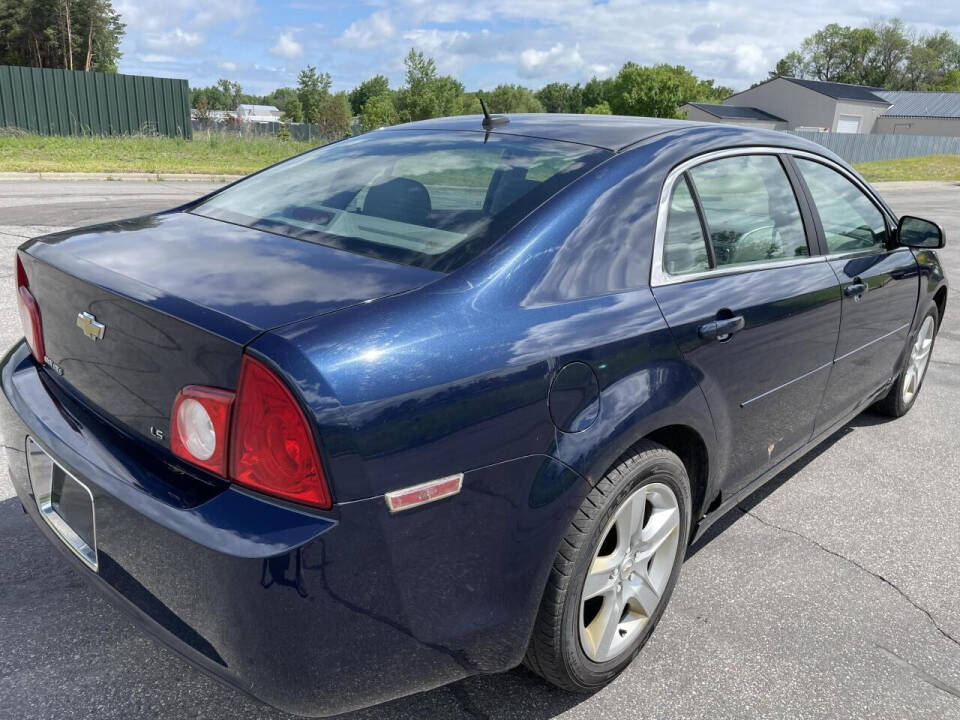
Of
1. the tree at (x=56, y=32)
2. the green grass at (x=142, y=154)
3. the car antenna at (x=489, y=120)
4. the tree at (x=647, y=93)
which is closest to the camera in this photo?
the car antenna at (x=489, y=120)

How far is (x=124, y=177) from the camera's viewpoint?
55.5 feet

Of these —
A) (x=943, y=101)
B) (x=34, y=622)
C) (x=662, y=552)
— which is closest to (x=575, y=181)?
(x=662, y=552)

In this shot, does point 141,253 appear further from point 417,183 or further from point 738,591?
point 738,591

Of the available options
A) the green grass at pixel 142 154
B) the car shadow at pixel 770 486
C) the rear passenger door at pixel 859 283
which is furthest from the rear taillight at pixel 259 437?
the green grass at pixel 142 154

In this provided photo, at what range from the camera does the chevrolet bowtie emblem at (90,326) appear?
1970mm

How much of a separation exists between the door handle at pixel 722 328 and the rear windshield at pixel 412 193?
0.61 metres

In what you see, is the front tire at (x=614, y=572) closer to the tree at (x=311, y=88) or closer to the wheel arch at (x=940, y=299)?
the wheel arch at (x=940, y=299)

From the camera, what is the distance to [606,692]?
2.34 m

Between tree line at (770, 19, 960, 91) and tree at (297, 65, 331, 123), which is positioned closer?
tree at (297, 65, 331, 123)

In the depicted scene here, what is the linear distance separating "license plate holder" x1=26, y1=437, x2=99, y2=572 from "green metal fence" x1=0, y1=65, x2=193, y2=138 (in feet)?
92.5

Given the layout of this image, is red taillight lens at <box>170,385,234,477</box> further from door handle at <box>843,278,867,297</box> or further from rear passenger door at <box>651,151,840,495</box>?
door handle at <box>843,278,867,297</box>

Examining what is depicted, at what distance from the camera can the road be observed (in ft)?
7.23

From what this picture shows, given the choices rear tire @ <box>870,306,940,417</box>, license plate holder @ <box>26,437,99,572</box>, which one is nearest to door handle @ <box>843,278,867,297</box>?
rear tire @ <box>870,306,940,417</box>

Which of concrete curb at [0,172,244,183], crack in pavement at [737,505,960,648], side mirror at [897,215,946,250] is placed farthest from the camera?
concrete curb at [0,172,244,183]
